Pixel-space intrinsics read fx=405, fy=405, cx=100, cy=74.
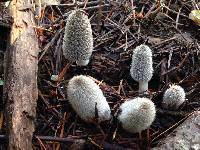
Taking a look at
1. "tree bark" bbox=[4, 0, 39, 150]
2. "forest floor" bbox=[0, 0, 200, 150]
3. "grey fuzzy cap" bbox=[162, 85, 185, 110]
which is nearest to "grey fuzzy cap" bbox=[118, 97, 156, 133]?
"forest floor" bbox=[0, 0, 200, 150]

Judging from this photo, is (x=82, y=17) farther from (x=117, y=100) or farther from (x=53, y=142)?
(x=53, y=142)

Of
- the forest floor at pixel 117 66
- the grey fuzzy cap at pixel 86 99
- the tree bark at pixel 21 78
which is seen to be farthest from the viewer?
the forest floor at pixel 117 66

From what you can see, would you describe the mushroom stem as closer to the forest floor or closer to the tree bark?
the forest floor

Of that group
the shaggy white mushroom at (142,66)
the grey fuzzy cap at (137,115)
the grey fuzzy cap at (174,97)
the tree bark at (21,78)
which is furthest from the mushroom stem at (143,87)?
the tree bark at (21,78)

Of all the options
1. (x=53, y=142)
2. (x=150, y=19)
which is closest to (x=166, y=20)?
(x=150, y=19)

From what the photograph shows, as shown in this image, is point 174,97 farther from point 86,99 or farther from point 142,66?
point 86,99

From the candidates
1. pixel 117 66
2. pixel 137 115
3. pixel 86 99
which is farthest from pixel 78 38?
pixel 137 115

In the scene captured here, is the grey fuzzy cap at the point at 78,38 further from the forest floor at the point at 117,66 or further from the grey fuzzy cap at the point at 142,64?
the grey fuzzy cap at the point at 142,64

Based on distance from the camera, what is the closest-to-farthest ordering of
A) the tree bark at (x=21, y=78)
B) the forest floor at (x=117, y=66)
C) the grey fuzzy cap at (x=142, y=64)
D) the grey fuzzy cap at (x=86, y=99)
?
1. the tree bark at (x=21, y=78)
2. the grey fuzzy cap at (x=86, y=99)
3. the forest floor at (x=117, y=66)
4. the grey fuzzy cap at (x=142, y=64)
